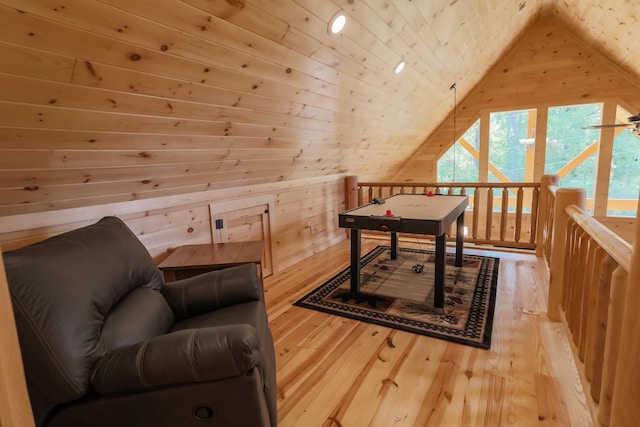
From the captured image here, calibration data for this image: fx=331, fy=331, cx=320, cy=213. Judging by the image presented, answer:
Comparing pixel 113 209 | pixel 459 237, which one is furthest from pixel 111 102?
pixel 459 237

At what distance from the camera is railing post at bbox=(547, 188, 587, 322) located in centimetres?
206

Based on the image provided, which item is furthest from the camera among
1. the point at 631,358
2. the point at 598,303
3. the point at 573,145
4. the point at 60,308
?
the point at 573,145

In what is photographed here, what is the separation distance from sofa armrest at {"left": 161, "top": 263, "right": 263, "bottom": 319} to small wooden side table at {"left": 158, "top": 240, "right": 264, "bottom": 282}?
39 centimetres

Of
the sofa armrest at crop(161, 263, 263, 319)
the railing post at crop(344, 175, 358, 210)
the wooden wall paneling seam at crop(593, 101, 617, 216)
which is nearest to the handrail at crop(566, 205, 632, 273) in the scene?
the sofa armrest at crop(161, 263, 263, 319)

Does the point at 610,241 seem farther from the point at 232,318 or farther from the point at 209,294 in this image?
the point at 209,294

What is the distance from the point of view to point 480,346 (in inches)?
81.0

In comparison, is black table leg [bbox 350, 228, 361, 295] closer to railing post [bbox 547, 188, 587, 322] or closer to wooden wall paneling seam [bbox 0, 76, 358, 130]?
wooden wall paneling seam [bbox 0, 76, 358, 130]

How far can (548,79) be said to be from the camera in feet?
16.4

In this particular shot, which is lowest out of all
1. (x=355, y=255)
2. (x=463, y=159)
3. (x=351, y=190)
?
(x=355, y=255)

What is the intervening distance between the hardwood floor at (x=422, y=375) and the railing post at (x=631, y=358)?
0.64m

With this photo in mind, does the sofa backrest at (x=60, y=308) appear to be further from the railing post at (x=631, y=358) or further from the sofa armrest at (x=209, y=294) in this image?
the railing post at (x=631, y=358)

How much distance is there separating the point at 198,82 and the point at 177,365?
1.41 meters

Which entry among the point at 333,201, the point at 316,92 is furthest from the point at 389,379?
the point at 333,201

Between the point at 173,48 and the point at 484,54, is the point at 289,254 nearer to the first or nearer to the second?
the point at 173,48
